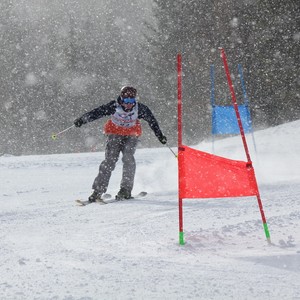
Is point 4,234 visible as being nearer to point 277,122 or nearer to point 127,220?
point 127,220

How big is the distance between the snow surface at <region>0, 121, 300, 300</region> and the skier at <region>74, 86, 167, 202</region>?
0.45m

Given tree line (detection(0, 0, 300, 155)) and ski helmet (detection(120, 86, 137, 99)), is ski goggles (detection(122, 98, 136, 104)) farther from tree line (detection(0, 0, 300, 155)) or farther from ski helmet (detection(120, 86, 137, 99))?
tree line (detection(0, 0, 300, 155))

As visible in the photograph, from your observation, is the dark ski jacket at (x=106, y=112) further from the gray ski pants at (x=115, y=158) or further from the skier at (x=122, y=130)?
the gray ski pants at (x=115, y=158)

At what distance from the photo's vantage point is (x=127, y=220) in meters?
5.92

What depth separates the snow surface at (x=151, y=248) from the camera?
11.2 feet

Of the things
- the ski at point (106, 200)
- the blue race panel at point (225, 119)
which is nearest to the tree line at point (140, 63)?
the blue race panel at point (225, 119)

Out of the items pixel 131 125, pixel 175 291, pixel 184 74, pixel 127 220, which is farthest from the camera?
pixel 184 74

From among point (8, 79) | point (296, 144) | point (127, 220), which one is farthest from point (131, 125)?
point (8, 79)

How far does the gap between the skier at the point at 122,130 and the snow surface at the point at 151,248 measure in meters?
0.45

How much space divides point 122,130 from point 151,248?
3.33m

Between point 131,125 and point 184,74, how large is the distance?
23.9m

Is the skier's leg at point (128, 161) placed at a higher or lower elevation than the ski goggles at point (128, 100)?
lower

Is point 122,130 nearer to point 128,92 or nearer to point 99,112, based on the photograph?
point 99,112

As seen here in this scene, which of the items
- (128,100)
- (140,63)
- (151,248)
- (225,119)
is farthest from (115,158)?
(140,63)
